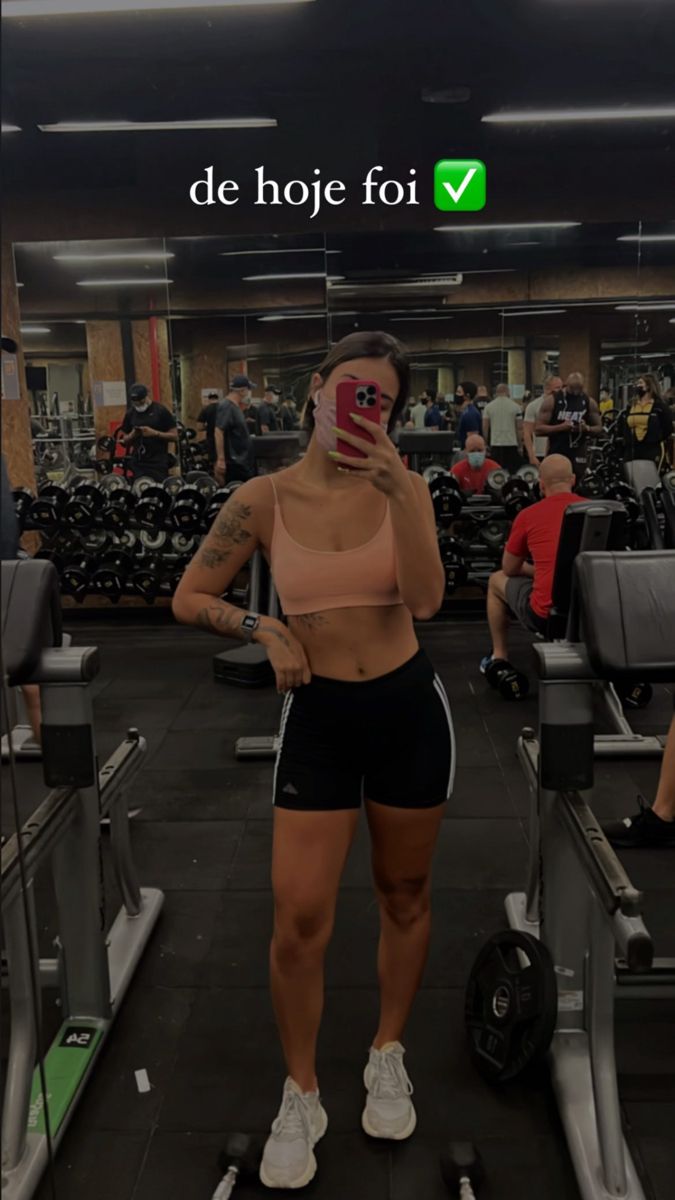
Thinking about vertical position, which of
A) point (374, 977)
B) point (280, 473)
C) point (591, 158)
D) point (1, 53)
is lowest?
point (374, 977)

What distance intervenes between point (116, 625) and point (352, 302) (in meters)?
2.63

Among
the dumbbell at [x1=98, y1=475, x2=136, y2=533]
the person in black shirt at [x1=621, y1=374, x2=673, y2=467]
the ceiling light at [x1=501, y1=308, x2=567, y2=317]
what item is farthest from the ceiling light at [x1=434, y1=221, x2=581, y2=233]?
the dumbbell at [x1=98, y1=475, x2=136, y2=533]

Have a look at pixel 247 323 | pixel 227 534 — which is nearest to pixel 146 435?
pixel 247 323

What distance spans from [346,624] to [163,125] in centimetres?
499

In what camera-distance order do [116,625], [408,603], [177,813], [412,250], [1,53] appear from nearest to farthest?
1. [1,53]
2. [408,603]
3. [177,813]
4. [116,625]
5. [412,250]

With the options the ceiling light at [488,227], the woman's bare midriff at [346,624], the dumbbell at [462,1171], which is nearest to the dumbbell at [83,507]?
the ceiling light at [488,227]

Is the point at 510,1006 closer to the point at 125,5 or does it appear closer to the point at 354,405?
the point at 354,405

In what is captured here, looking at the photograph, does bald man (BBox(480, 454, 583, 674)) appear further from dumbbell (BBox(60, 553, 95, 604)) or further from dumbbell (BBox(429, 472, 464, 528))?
dumbbell (BBox(60, 553, 95, 604))

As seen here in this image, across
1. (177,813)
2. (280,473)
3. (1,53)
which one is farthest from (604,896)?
(177,813)

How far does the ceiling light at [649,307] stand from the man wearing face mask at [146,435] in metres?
3.14

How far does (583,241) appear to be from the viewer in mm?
6059

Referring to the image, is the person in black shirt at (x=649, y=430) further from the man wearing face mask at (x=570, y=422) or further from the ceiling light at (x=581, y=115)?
the ceiling light at (x=581, y=115)

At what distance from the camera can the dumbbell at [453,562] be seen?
17.1 feet

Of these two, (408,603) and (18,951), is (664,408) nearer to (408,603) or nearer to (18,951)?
(408,603)
